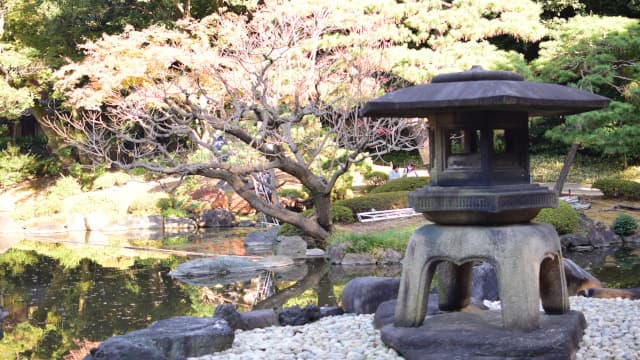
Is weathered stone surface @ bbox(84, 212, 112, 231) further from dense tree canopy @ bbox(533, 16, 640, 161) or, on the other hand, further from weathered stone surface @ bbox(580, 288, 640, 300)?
weathered stone surface @ bbox(580, 288, 640, 300)

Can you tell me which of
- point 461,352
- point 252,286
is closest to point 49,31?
point 252,286

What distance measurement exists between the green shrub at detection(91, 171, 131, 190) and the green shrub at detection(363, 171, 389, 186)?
323 inches

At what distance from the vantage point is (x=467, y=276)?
263 inches

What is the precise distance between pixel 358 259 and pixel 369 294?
17.1 ft

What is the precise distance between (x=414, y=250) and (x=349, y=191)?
13.9m

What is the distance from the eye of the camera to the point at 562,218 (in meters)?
14.0

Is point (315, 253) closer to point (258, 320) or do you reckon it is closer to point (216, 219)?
point (258, 320)

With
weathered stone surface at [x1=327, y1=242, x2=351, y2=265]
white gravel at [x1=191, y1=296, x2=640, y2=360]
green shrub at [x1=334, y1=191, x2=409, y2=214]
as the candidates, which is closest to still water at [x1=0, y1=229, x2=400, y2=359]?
weathered stone surface at [x1=327, y1=242, x2=351, y2=265]

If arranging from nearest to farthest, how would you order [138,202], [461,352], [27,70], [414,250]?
[461,352], [414,250], [138,202], [27,70]

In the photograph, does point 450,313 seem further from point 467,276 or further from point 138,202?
point 138,202

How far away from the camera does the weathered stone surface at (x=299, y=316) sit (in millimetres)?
7570

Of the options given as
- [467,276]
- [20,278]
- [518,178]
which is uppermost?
[518,178]

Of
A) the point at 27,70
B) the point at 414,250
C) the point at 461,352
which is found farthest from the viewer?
the point at 27,70

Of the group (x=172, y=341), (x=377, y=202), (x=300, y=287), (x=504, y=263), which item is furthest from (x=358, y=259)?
(x=504, y=263)
